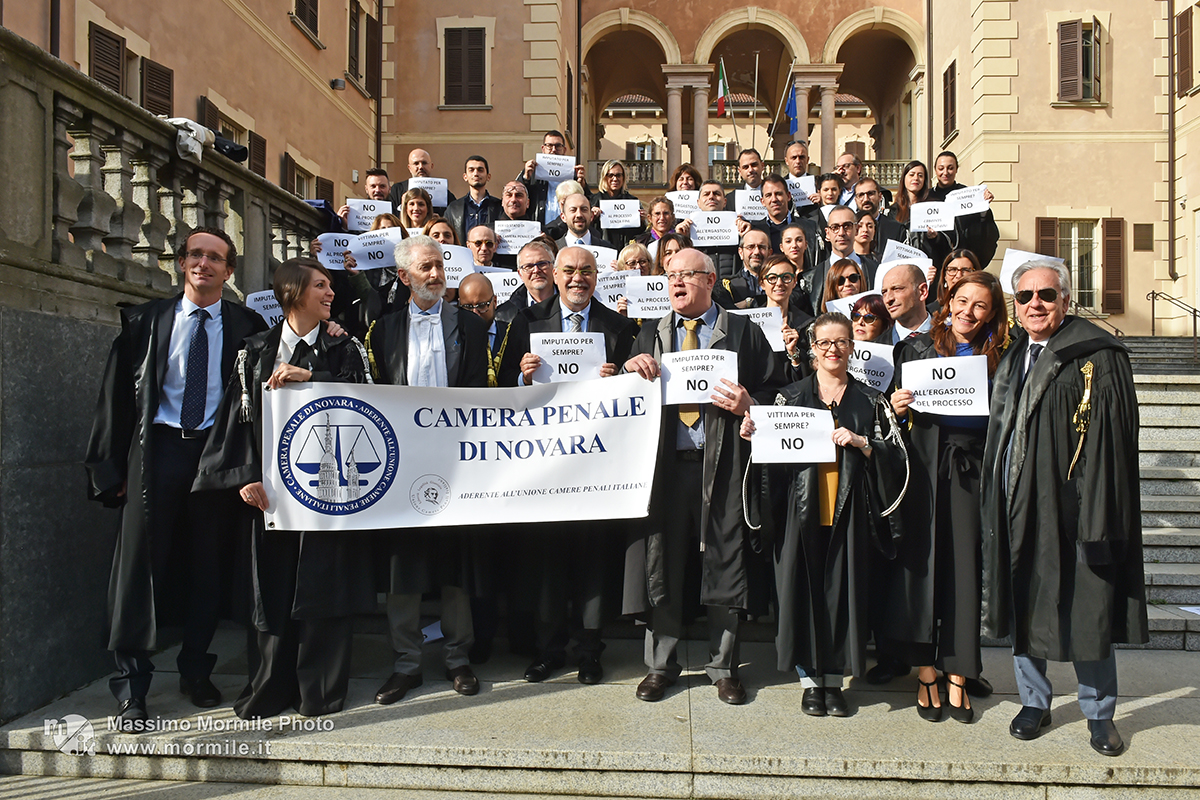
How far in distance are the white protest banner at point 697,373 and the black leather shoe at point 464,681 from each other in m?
1.77

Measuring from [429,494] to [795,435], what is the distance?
189cm

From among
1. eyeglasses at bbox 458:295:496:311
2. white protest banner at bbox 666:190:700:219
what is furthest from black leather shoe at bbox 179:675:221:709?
white protest banner at bbox 666:190:700:219

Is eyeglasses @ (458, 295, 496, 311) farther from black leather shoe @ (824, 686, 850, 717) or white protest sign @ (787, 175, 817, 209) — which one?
white protest sign @ (787, 175, 817, 209)

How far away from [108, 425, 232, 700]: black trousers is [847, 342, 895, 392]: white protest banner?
3.38 meters

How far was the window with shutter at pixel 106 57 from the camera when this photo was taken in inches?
384

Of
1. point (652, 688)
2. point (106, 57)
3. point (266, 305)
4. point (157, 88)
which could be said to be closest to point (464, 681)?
point (652, 688)

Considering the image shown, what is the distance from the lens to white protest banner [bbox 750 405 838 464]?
4246 mm

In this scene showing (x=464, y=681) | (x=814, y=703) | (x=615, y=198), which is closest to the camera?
(x=814, y=703)

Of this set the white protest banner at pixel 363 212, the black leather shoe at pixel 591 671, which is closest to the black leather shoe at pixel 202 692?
the black leather shoe at pixel 591 671

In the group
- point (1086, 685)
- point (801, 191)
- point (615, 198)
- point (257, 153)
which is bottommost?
point (1086, 685)

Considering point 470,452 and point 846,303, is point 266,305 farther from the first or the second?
point 846,303

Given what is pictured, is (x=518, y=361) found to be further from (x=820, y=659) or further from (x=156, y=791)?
(x=156, y=791)

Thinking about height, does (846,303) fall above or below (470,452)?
above

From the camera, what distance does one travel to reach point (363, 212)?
8117 millimetres
